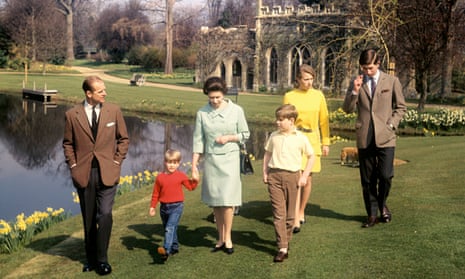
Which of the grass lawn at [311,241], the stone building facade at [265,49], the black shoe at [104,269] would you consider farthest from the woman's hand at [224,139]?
the stone building facade at [265,49]

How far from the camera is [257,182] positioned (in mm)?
9688

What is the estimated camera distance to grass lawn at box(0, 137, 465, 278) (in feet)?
16.6

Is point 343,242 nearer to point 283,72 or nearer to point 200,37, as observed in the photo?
point 283,72

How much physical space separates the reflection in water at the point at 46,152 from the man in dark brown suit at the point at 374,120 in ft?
20.2

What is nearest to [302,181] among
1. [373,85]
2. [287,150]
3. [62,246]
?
[287,150]

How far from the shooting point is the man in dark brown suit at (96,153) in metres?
5.19

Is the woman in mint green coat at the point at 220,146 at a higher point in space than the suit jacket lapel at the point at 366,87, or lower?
lower

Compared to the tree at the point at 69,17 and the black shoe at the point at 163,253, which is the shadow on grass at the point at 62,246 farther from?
the tree at the point at 69,17

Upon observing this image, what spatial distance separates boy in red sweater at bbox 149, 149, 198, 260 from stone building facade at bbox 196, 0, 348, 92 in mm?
28647

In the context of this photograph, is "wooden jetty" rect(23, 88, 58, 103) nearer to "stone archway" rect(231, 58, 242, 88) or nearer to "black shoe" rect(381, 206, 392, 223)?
"stone archway" rect(231, 58, 242, 88)

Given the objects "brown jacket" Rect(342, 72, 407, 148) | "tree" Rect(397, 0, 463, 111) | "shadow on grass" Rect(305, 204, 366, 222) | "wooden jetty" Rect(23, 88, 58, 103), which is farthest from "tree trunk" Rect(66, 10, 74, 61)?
"brown jacket" Rect(342, 72, 407, 148)

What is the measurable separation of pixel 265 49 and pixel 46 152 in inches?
901

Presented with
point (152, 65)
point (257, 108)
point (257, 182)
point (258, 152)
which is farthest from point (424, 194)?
point (152, 65)

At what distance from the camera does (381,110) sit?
5.98 m
